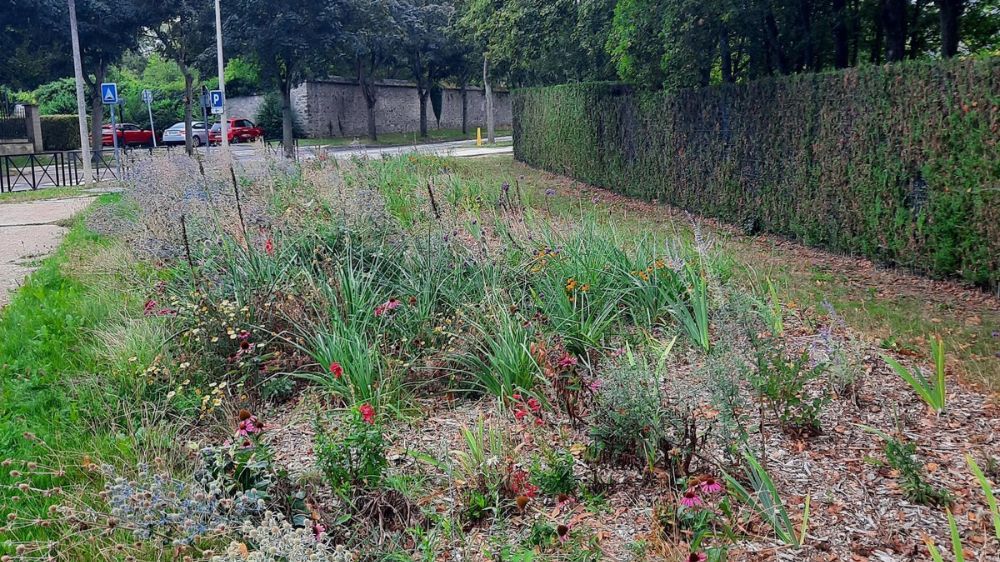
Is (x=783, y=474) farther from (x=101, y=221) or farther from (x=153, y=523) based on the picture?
(x=101, y=221)

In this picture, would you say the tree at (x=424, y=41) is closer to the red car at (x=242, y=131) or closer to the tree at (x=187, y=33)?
the red car at (x=242, y=131)

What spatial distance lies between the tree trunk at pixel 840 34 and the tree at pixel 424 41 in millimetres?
29967

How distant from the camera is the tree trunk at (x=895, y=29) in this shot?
34.0ft

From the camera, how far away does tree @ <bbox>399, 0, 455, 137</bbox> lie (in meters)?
41.2

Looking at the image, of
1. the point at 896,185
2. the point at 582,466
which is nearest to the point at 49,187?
the point at 896,185

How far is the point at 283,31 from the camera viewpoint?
30547 millimetres

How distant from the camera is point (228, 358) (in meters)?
4.73

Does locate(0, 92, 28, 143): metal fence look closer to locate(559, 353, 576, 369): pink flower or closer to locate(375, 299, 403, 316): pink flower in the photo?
locate(375, 299, 403, 316): pink flower

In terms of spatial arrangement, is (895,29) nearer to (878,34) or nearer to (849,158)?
(878,34)

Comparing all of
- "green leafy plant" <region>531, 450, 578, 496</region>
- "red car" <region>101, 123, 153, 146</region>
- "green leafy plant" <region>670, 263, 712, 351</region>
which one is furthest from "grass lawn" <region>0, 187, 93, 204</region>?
"red car" <region>101, 123, 153, 146</region>

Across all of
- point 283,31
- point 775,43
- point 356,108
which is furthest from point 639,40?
point 356,108

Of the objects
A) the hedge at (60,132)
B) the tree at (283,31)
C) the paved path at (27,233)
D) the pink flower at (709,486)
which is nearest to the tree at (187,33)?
the tree at (283,31)

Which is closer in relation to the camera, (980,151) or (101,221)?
(980,151)

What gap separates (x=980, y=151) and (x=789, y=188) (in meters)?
3.25
